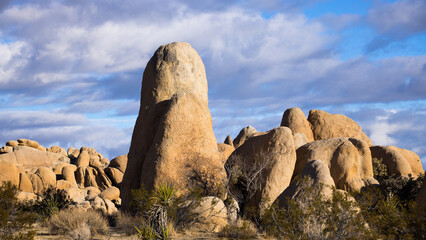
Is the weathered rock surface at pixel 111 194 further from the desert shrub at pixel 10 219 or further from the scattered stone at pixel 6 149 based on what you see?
the scattered stone at pixel 6 149

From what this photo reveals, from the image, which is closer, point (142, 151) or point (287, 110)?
point (142, 151)

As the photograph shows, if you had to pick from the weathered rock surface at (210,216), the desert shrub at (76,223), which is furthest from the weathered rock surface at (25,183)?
the weathered rock surface at (210,216)

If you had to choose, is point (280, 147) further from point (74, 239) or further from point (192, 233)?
point (74, 239)

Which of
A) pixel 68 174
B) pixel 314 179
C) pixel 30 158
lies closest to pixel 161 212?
pixel 314 179

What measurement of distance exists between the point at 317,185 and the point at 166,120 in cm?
628

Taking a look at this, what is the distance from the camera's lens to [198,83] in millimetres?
18438

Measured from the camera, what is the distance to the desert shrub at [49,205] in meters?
18.7

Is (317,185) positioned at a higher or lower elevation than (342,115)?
lower

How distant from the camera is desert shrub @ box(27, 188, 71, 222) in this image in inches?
735

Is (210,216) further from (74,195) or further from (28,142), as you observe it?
(28,142)

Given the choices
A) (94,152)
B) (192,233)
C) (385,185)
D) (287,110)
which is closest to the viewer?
(192,233)

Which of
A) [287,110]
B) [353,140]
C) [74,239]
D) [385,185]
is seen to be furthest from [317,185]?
[287,110]

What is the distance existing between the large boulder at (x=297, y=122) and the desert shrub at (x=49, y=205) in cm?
1499

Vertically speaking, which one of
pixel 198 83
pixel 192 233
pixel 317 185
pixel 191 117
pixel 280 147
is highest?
pixel 198 83
